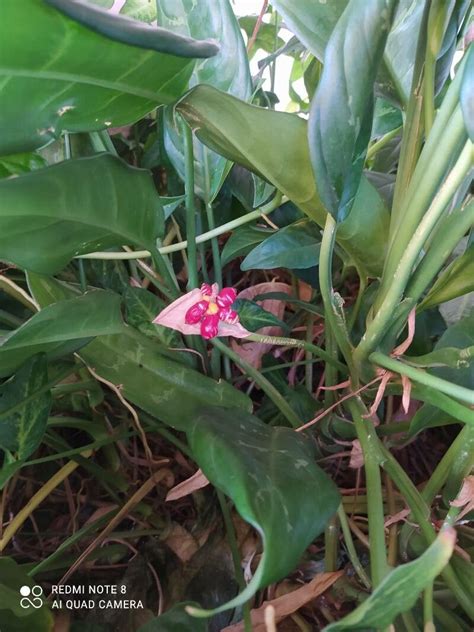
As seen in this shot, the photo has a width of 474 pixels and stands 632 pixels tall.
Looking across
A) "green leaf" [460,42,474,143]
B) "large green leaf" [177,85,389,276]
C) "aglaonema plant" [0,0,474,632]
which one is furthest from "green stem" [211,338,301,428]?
"green leaf" [460,42,474,143]

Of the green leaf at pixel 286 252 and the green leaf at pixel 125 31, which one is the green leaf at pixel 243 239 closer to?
the green leaf at pixel 286 252

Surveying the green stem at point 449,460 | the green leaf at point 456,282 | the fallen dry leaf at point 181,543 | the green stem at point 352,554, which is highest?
the green leaf at point 456,282

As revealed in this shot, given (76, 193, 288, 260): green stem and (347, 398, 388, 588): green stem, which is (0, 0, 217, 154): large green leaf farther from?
(347, 398, 388, 588): green stem

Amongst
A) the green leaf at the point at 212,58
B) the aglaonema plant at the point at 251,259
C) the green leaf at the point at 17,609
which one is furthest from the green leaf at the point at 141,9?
the green leaf at the point at 17,609

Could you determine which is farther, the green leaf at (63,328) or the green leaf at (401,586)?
the green leaf at (63,328)

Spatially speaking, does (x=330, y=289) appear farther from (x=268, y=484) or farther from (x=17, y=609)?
(x=17, y=609)

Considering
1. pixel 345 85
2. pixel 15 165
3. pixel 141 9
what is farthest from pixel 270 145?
pixel 141 9
